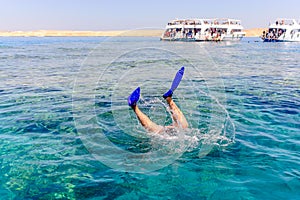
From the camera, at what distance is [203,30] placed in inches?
3455

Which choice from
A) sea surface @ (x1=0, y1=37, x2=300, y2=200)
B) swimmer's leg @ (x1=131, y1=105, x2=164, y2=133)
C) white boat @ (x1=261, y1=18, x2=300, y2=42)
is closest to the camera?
sea surface @ (x1=0, y1=37, x2=300, y2=200)

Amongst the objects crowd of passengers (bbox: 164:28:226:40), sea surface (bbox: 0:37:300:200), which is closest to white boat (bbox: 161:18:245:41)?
crowd of passengers (bbox: 164:28:226:40)

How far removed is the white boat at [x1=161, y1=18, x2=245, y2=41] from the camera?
87312mm

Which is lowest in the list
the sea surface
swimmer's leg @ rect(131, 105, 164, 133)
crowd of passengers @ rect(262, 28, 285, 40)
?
the sea surface

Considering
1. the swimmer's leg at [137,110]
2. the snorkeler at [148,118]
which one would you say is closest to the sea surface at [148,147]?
the snorkeler at [148,118]

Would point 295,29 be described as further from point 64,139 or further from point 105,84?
point 64,139

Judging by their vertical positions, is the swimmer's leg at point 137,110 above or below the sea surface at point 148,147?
above

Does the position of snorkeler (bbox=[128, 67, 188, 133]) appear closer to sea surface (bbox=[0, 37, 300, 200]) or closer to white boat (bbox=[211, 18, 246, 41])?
sea surface (bbox=[0, 37, 300, 200])

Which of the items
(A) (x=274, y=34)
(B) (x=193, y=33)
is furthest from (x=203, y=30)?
(A) (x=274, y=34)

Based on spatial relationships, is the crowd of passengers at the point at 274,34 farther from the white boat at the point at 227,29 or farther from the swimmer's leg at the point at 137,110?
the swimmer's leg at the point at 137,110

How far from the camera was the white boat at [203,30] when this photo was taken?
286ft

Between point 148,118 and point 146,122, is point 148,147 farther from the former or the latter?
point 148,118

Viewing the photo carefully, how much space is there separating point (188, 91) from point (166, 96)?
8260 mm

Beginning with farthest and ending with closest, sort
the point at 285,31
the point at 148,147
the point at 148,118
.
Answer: the point at 285,31 → the point at 148,118 → the point at 148,147
